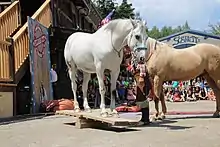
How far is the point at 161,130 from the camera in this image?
1016 cm

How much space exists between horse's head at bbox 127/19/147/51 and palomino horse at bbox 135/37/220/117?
2055mm

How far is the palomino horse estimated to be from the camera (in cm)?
1257

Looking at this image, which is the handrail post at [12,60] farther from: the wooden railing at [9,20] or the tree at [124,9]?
the tree at [124,9]

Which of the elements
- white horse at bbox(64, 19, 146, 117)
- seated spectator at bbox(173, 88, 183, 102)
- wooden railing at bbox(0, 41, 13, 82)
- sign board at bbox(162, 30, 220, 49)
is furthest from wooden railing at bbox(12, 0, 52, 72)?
sign board at bbox(162, 30, 220, 49)

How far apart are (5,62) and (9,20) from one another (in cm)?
475

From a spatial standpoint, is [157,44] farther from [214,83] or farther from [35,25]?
[35,25]

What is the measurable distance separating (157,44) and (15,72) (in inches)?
216

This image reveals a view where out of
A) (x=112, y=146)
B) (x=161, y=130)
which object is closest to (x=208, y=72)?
(x=161, y=130)

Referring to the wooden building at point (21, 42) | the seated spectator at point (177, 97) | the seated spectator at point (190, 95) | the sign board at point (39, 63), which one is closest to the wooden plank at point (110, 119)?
the wooden building at point (21, 42)

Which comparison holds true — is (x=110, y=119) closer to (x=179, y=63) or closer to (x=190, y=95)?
(x=179, y=63)

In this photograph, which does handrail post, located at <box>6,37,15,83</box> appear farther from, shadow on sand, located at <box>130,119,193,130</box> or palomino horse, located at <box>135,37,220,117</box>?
shadow on sand, located at <box>130,119,193,130</box>

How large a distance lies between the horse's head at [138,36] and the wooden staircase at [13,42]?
5.82m

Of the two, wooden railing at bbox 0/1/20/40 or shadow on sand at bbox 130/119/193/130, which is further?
wooden railing at bbox 0/1/20/40

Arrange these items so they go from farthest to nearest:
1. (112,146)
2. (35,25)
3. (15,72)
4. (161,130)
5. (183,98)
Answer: (183,98)
(35,25)
(15,72)
(161,130)
(112,146)
